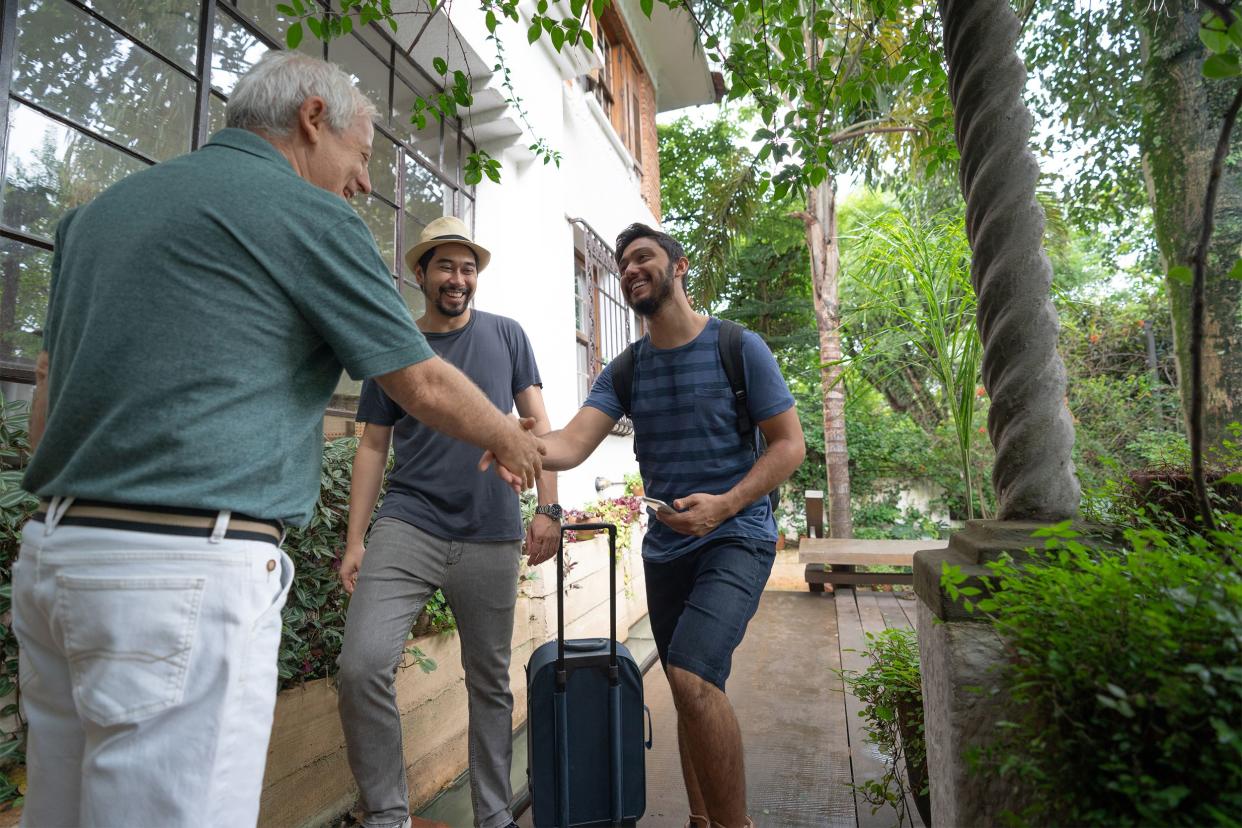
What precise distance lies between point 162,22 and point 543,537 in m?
2.67

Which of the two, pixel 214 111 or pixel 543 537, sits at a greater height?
pixel 214 111

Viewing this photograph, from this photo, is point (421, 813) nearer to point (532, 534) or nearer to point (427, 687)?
point (427, 687)

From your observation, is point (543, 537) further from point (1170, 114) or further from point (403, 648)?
point (1170, 114)

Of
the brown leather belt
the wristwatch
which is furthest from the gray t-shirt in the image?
the brown leather belt

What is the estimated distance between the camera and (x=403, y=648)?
2.49 metres

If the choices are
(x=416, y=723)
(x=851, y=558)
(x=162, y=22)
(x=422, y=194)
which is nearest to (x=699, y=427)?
(x=416, y=723)

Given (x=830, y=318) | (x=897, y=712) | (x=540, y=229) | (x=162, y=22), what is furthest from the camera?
(x=830, y=318)

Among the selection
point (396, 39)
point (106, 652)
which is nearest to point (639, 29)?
point (396, 39)

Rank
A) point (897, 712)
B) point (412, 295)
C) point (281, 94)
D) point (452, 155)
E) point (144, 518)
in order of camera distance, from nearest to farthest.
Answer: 1. point (144, 518)
2. point (281, 94)
3. point (897, 712)
4. point (412, 295)
5. point (452, 155)

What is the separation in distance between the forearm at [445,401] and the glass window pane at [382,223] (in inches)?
117

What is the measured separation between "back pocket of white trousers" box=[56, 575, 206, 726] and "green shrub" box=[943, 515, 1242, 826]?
1363 mm

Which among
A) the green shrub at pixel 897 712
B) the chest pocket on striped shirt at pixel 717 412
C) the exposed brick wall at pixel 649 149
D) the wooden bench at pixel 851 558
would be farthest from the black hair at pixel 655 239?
the exposed brick wall at pixel 649 149

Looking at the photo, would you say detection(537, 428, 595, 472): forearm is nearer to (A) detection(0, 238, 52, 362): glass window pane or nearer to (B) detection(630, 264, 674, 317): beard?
(B) detection(630, 264, 674, 317): beard

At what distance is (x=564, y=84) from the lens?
261 inches
